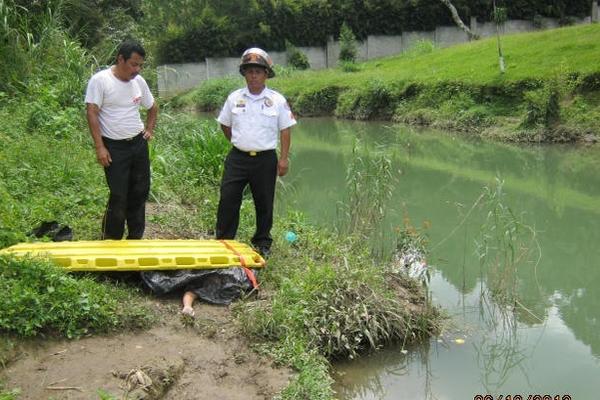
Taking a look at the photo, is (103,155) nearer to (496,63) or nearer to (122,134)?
(122,134)

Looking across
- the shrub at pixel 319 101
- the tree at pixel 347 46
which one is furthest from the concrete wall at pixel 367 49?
the shrub at pixel 319 101

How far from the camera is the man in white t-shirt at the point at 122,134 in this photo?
426cm

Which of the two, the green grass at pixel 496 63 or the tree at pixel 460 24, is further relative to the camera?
the tree at pixel 460 24

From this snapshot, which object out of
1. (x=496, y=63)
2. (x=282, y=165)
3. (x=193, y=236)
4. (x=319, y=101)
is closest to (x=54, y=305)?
(x=282, y=165)

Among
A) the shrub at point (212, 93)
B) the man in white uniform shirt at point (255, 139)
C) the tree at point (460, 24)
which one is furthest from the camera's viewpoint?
the tree at point (460, 24)

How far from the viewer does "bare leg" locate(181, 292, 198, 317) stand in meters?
3.94

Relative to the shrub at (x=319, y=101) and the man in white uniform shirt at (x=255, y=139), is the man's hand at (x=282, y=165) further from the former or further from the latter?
the shrub at (x=319, y=101)

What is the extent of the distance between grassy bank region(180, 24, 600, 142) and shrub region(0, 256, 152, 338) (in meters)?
11.8

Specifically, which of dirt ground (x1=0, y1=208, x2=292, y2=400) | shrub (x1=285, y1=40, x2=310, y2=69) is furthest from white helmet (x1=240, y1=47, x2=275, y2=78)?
shrub (x1=285, y1=40, x2=310, y2=69)

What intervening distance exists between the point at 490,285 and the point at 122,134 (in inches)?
129

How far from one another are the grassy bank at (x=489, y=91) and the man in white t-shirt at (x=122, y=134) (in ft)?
36.0

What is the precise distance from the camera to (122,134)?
14.5 feet

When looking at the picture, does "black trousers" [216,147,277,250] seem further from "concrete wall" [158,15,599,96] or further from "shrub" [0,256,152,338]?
"concrete wall" [158,15,599,96]

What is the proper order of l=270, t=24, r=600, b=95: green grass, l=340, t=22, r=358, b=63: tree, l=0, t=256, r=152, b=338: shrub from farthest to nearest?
l=340, t=22, r=358, b=63: tree
l=270, t=24, r=600, b=95: green grass
l=0, t=256, r=152, b=338: shrub
